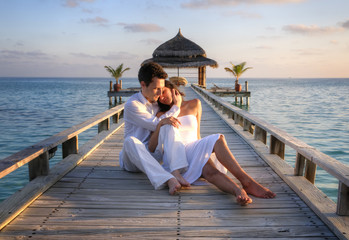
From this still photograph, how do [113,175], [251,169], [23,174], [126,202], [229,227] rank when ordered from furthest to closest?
[23,174] < [251,169] < [113,175] < [126,202] < [229,227]

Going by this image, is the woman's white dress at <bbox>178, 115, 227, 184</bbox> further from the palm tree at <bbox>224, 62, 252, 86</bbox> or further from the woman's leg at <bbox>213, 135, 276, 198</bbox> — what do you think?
the palm tree at <bbox>224, 62, 252, 86</bbox>

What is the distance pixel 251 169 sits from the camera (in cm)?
396

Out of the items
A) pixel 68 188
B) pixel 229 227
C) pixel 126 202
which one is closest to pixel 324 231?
pixel 229 227

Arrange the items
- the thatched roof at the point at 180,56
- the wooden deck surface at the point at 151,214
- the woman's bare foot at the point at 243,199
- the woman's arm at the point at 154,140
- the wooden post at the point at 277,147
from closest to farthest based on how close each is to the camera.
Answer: the wooden deck surface at the point at 151,214 → the woman's bare foot at the point at 243,199 → the woman's arm at the point at 154,140 → the wooden post at the point at 277,147 → the thatched roof at the point at 180,56

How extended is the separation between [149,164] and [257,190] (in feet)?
3.43

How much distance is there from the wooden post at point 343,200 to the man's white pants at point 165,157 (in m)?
1.38

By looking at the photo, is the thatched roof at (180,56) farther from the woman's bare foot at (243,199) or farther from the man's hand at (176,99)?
the woman's bare foot at (243,199)

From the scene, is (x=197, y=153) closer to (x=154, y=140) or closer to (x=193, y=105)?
(x=154, y=140)

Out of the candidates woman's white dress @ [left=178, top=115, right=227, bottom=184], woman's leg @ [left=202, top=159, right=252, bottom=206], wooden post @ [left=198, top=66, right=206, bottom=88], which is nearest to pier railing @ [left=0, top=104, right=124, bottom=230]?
woman's white dress @ [left=178, top=115, right=227, bottom=184]

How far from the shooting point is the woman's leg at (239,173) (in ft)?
9.66

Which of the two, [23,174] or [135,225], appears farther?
[23,174]

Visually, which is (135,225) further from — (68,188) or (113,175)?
(113,175)

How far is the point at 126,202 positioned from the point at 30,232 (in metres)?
0.83

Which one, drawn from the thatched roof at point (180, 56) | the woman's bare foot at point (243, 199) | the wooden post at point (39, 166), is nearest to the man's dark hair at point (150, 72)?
the wooden post at point (39, 166)
